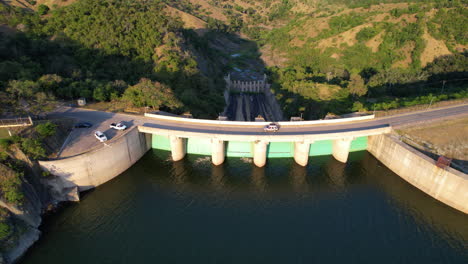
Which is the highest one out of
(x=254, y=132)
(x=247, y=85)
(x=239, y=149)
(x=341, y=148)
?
(x=247, y=85)

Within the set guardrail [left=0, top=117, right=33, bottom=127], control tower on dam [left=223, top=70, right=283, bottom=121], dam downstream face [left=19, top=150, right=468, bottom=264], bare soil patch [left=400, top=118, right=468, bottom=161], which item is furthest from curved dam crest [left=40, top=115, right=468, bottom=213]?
control tower on dam [left=223, top=70, right=283, bottom=121]

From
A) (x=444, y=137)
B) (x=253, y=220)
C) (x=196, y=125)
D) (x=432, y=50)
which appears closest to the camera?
(x=253, y=220)

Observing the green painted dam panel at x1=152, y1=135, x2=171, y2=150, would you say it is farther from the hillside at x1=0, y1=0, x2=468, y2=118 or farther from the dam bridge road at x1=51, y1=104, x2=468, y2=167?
the hillside at x1=0, y1=0, x2=468, y2=118

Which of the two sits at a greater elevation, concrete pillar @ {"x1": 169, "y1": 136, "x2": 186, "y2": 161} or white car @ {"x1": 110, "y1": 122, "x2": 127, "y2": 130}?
white car @ {"x1": 110, "y1": 122, "x2": 127, "y2": 130}

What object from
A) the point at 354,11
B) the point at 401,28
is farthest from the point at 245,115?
the point at 354,11

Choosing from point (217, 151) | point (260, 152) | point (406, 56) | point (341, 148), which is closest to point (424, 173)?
point (341, 148)

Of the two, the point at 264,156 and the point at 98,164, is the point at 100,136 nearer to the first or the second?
the point at 98,164
